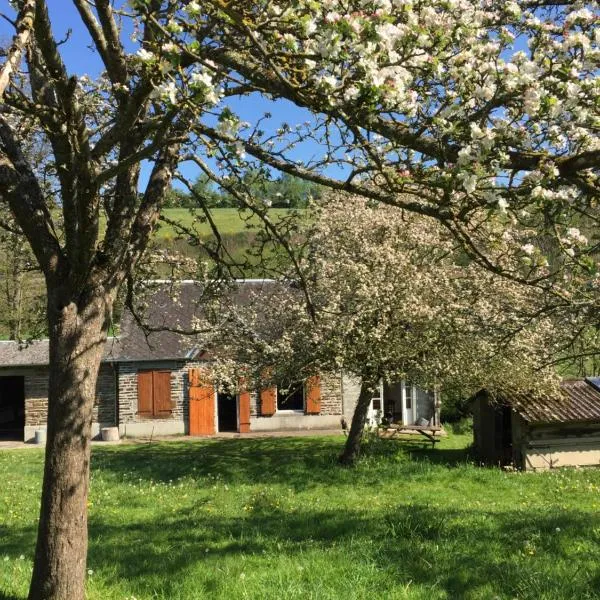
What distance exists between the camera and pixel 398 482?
13.9m

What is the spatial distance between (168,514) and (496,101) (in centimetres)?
851

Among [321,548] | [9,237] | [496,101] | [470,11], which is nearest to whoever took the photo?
[496,101]

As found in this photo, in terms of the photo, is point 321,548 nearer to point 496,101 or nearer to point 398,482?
point 496,101

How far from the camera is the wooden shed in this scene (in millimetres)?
15711

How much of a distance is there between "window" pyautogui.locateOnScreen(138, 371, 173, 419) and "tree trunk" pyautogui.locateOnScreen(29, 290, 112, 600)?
2038 cm

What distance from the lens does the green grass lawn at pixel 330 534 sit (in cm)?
538

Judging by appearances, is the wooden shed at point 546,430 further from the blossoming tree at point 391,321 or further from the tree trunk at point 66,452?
the tree trunk at point 66,452

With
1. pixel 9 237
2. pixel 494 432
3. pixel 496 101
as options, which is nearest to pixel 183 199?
pixel 9 237

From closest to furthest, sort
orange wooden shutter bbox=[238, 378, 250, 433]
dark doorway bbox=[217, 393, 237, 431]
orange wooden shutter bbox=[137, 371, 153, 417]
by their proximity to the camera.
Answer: orange wooden shutter bbox=[137, 371, 153, 417]
orange wooden shutter bbox=[238, 378, 250, 433]
dark doorway bbox=[217, 393, 237, 431]

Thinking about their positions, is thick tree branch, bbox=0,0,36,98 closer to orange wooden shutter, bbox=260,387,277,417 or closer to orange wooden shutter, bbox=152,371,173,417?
orange wooden shutter, bbox=152,371,173,417

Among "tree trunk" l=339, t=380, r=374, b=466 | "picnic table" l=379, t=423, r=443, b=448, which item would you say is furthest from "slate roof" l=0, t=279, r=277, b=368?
"tree trunk" l=339, t=380, r=374, b=466

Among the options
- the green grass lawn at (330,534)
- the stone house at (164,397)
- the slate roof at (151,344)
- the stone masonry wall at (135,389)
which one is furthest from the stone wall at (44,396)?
the green grass lawn at (330,534)

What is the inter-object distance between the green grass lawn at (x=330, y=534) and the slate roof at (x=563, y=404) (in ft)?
4.68

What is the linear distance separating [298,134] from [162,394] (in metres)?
20.5
